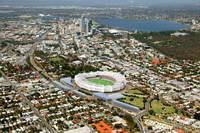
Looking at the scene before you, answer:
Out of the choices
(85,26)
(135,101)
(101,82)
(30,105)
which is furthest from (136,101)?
(85,26)

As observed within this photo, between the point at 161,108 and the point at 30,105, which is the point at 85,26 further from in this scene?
the point at 161,108

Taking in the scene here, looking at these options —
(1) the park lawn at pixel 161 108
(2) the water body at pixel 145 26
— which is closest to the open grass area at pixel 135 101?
(1) the park lawn at pixel 161 108

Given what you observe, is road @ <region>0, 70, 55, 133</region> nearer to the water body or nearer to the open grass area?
the open grass area

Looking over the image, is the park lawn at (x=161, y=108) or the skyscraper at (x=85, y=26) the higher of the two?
the skyscraper at (x=85, y=26)

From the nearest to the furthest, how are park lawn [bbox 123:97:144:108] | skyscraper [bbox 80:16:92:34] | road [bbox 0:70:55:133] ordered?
1. road [bbox 0:70:55:133]
2. park lawn [bbox 123:97:144:108]
3. skyscraper [bbox 80:16:92:34]

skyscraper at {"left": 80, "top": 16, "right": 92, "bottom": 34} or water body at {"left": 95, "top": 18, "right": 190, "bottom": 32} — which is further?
water body at {"left": 95, "top": 18, "right": 190, "bottom": 32}

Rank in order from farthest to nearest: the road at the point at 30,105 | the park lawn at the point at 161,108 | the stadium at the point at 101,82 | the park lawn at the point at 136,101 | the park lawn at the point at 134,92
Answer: the park lawn at the point at 134,92 → the stadium at the point at 101,82 → the park lawn at the point at 136,101 → the park lawn at the point at 161,108 → the road at the point at 30,105

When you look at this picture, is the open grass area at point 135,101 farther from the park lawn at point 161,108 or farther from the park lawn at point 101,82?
the park lawn at point 101,82

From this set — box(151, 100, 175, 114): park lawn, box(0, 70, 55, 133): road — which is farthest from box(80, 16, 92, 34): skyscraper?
box(151, 100, 175, 114): park lawn

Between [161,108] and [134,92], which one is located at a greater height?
[134,92]
